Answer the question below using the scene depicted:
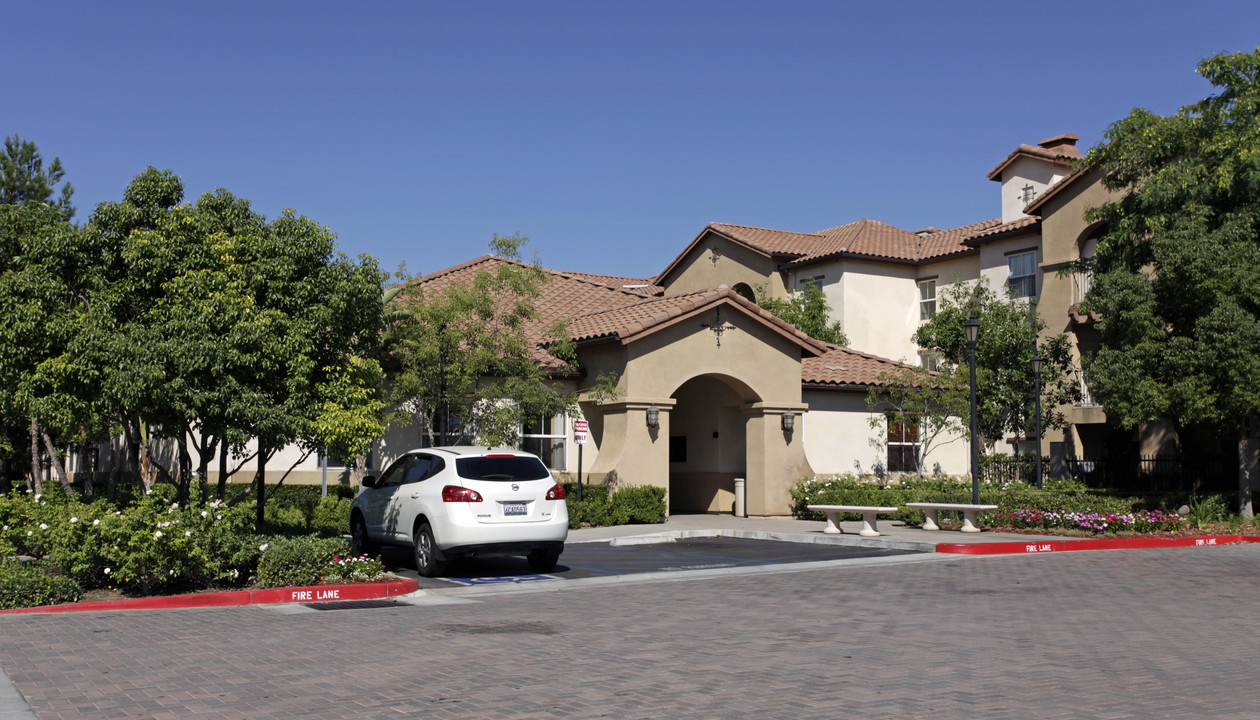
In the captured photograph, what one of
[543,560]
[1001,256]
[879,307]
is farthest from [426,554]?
[879,307]

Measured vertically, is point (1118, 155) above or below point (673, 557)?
above

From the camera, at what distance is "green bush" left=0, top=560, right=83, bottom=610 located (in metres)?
11.3

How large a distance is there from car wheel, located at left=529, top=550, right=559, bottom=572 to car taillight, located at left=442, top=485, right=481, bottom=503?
4.75ft

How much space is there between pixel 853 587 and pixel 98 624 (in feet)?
28.3

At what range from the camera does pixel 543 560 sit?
49.6 feet

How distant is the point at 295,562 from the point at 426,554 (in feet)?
7.27

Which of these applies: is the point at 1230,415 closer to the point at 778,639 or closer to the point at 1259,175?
the point at 1259,175

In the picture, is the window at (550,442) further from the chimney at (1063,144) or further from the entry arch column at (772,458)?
the chimney at (1063,144)

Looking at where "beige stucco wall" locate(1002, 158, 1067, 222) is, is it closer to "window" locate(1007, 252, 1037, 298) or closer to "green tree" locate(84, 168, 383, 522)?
"window" locate(1007, 252, 1037, 298)

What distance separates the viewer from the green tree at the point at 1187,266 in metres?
21.5

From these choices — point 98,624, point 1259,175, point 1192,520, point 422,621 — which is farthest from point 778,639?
point 1259,175

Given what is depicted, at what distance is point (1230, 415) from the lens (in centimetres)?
2200

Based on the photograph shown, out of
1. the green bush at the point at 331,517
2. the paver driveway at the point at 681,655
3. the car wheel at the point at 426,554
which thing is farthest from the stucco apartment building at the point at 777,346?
the paver driveway at the point at 681,655

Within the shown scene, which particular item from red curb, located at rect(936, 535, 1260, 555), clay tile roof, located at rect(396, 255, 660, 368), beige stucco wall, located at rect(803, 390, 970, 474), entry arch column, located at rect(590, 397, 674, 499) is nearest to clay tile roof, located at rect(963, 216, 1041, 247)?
beige stucco wall, located at rect(803, 390, 970, 474)
